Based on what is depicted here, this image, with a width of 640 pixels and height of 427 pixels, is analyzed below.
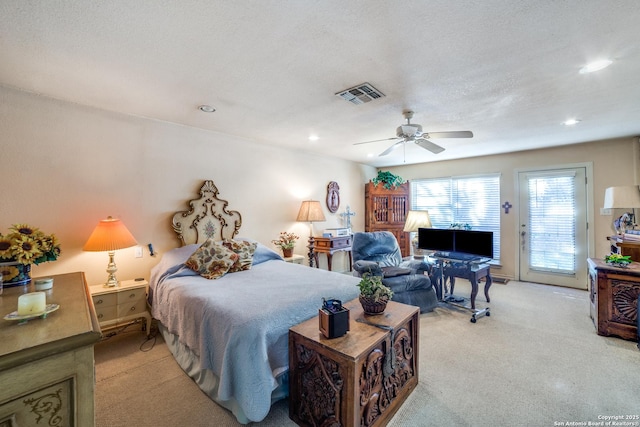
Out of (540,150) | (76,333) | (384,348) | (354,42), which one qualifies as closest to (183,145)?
(354,42)

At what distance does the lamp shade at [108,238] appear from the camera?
2.58m

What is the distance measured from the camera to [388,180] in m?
5.66

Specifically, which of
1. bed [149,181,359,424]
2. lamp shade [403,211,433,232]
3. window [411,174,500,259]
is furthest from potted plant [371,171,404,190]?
bed [149,181,359,424]

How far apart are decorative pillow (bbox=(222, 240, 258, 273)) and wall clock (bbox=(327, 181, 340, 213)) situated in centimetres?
241

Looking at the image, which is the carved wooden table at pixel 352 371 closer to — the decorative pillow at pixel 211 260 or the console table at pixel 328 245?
the decorative pillow at pixel 211 260

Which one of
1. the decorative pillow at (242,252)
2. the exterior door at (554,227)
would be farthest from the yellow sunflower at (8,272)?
the exterior door at (554,227)

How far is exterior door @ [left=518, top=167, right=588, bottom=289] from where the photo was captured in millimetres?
4488

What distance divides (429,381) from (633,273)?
2.43 metres

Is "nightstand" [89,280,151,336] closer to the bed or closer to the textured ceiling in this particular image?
the bed

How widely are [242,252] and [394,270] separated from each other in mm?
1953

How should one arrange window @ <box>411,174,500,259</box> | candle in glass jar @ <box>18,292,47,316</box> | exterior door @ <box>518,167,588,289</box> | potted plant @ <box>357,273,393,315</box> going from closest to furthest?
candle in glass jar @ <box>18,292,47,316</box>
potted plant @ <box>357,273,393,315</box>
exterior door @ <box>518,167,588,289</box>
window @ <box>411,174,500,259</box>

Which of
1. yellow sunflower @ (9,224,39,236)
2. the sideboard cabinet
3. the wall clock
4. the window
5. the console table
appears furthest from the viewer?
the sideboard cabinet

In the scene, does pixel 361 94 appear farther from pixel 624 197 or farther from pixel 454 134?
pixel 624 197

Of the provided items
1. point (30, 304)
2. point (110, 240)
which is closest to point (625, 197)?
point (30, 304)
